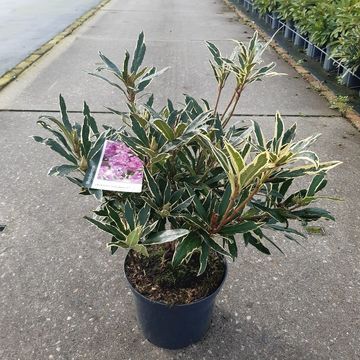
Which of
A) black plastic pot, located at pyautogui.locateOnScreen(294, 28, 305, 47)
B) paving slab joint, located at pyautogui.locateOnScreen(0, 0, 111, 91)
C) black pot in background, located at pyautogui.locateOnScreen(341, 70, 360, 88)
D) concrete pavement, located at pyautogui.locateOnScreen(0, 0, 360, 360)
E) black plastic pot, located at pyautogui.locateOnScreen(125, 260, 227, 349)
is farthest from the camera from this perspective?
black plastic pot, located at pyautogui.locateOnScreen(294, 28, 305, 47)

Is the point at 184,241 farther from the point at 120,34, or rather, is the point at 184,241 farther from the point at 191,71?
the point at 120,34

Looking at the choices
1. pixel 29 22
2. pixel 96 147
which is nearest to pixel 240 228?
pixel 96 147

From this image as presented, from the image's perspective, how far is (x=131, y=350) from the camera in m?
1.72

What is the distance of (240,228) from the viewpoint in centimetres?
130

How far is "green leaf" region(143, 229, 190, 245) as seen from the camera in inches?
48.9

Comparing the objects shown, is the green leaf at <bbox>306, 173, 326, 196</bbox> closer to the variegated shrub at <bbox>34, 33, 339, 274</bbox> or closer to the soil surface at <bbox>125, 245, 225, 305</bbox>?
the variegated shrub at <bbox>34, 33, 339, 274</bbox>

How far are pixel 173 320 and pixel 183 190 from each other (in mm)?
579

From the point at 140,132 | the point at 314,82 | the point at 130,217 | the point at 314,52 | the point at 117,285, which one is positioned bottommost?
the point at 117,285

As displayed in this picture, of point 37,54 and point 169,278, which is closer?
point 169,278

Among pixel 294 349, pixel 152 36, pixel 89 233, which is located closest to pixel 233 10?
pixel 152 36

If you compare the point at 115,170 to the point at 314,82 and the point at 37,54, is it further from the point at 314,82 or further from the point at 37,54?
the point at 37,54

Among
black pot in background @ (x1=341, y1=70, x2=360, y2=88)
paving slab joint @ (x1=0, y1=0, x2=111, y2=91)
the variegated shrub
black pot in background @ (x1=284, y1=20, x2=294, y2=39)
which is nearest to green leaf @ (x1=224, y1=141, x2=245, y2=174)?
the variegated shrub

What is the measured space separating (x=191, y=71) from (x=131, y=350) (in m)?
4.09

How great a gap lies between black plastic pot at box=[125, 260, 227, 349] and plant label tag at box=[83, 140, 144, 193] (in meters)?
0.55
